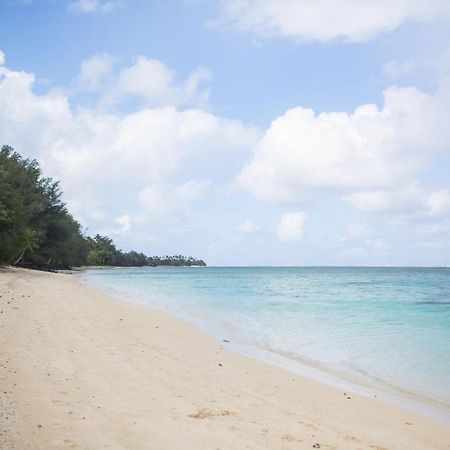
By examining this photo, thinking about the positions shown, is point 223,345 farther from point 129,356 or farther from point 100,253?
point 100,253

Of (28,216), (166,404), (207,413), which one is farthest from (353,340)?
(28,216)

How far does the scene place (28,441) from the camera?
14.5ft

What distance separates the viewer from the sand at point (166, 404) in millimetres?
5023

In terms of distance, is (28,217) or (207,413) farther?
(28,217)

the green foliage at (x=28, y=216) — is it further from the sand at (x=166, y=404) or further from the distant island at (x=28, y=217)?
the sand at (x=166, y=404)

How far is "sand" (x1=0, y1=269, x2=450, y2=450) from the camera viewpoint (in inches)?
198

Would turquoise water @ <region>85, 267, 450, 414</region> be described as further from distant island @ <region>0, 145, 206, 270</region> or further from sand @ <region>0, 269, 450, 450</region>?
distant island @ <region>0, 145, 206, 270</region>

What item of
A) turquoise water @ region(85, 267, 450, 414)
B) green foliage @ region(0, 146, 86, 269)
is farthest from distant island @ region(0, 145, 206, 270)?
turquoise water @ region(85, 267, 450, 414)

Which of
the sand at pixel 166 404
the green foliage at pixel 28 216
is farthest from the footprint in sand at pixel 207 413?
the green foliage at pixel 28 216

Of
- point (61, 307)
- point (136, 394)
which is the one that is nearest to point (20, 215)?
point (61, 307)

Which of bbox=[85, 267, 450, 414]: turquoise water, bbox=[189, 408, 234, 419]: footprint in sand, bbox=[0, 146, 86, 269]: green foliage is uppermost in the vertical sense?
bbox=[0, 146, 86, 269]: green foliage

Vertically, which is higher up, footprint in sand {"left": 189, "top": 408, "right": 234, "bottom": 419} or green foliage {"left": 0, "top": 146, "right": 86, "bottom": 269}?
green foliage {"left": 0, "top": 146, "right": 86, "bottom": 269}

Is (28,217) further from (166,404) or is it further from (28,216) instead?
(166,404)

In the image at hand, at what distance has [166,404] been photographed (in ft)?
21.2
